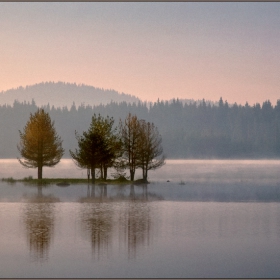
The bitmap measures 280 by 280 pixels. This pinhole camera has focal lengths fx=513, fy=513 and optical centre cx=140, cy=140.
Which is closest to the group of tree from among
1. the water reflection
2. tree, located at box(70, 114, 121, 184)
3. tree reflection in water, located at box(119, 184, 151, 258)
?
tree, located at box(70, 114, 121, 184)

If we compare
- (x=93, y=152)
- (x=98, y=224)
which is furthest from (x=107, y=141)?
(x=98, y=224)

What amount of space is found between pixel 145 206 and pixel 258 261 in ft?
61.2

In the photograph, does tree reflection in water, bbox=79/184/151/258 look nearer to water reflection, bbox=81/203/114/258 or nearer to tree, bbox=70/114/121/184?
water reflection, bbox=81/203/114/258

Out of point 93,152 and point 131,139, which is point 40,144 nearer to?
point 93,152

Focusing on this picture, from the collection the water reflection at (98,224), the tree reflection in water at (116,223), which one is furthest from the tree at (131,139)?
the water reflection at (98,224)

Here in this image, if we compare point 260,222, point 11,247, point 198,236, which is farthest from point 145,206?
point 11,247

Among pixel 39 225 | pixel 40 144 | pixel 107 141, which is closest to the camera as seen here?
pixel 39 225

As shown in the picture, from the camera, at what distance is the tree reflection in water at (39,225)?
19.9 m

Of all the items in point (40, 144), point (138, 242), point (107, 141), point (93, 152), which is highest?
point (107, 141)

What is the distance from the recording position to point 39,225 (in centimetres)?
2616

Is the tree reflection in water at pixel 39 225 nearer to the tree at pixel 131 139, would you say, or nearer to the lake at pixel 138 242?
the lake at pixel 138 242

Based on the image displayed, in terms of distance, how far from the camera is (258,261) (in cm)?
1845

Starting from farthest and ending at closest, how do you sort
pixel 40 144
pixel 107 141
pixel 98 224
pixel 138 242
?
pixel 40 144 → pixel 107 141 → pixel 98 224 → pixel 138 242

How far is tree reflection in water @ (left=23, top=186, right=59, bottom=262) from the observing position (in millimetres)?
19859
